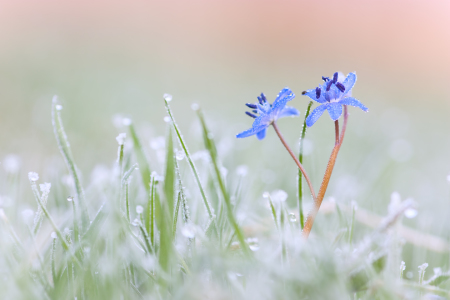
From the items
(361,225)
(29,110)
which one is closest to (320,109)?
(361,225)

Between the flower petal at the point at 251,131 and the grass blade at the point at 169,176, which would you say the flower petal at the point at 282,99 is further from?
the grass blade at the point at 169,176

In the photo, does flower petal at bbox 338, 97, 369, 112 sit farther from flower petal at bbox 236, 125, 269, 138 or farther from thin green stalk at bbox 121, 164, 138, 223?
thin green stalk at bbox 121, 164, 138, 223

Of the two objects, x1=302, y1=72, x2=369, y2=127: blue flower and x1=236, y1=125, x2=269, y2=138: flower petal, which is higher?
x1=302, y1=72, x2=369, y2=127: blue flower

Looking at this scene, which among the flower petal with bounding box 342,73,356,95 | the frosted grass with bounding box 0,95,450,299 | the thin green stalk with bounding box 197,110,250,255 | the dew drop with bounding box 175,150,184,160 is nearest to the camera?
the frosted grass with bounding box 0,95,450,299

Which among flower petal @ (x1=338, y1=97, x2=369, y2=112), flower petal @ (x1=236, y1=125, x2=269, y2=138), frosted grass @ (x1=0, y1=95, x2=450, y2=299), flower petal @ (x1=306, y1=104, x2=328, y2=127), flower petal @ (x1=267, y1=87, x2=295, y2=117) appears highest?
flower petal @ (x1=267, y1=87, x2=295, y2=117)

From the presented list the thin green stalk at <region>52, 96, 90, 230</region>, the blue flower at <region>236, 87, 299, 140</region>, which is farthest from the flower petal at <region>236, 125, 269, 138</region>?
the thin green stalk at <region>52, 96, 90, 230</region>

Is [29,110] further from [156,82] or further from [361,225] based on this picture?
[361,225]

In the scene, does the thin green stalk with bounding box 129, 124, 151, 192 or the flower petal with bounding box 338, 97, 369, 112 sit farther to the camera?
the thin green stalk with bounding box 129, 124, 151, 192
